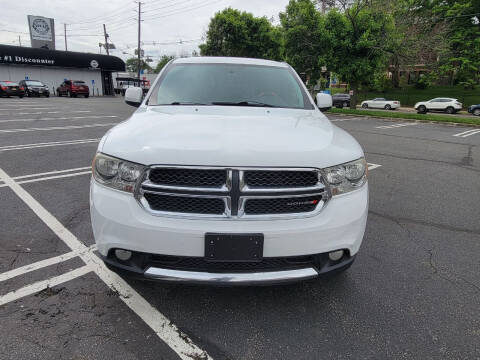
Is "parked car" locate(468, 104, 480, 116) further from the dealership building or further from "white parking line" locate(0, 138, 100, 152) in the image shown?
the dealership building

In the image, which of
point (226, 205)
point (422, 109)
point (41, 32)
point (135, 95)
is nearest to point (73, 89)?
point (41, 32)

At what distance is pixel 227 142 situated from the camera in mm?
1976

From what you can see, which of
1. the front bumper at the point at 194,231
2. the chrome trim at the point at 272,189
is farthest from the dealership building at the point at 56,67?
the chrome trim at the point at 272,189

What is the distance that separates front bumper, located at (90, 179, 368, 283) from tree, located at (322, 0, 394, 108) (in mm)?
20642

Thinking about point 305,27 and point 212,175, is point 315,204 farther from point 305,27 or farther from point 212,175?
point 305,27

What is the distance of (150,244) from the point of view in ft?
6.18

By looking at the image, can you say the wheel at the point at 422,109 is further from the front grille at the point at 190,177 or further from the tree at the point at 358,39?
the front grille at the point at 190,177

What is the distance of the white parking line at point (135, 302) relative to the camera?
6.36ft

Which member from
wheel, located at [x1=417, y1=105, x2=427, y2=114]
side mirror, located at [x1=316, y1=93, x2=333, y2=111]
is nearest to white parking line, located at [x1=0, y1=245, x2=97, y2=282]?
side mirror, located at [x1=316, y1=93, x2=333, y2=111]

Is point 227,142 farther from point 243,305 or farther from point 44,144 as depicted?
point 44,144

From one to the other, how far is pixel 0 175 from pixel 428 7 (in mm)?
46160

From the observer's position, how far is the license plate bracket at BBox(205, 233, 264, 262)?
1841 millimetres

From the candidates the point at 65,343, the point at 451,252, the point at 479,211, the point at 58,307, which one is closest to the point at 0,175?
the point at 58,307

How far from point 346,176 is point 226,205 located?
2.64 feet
